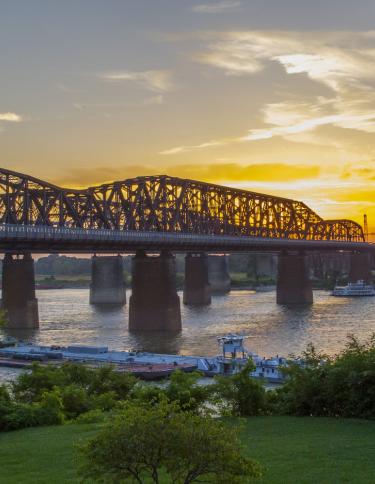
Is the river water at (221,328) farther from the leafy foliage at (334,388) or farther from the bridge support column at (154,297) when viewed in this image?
the leafy foliage at (334,388)

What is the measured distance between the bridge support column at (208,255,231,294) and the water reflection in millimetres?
55742

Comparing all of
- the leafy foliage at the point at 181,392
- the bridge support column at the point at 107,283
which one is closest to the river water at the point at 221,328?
the bridge support column at the point at 107,283

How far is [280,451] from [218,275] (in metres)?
159

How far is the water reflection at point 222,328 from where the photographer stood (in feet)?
222

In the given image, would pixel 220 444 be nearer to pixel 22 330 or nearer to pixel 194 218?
pixel 22 330

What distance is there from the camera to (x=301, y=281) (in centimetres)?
12950

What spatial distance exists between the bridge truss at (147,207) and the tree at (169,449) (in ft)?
229

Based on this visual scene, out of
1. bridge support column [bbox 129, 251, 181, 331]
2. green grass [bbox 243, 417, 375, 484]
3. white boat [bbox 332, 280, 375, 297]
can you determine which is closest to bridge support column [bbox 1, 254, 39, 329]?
bridge support column [bbox 129, 251, 181, 331]

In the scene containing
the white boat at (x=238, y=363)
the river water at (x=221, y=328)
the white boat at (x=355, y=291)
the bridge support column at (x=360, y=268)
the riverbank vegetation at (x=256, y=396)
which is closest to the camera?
the riverbank vegetation at (x=256, y=396)

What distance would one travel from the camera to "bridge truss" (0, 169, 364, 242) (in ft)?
290

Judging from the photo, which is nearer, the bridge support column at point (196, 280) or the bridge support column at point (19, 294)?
the bridge support column at point (19, 294)

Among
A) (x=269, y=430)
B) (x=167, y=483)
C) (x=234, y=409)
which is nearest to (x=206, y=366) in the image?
(x=234, y=409)

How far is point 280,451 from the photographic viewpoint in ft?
70.9

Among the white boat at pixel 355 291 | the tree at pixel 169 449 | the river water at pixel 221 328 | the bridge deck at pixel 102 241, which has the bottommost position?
the river water at pixel 221 328
